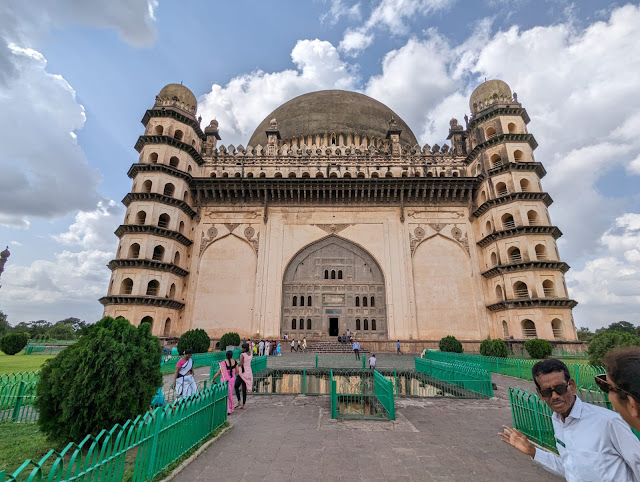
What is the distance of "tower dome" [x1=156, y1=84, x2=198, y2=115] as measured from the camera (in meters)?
22.8

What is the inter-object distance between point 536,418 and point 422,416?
209 cm

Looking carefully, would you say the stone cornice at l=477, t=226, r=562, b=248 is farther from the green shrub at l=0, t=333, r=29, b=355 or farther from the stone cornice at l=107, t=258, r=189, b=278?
the green shrub at l=0, t=333, r=29, b=355

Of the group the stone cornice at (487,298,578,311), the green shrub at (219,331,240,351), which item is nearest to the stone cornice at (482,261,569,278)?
the stone cornice at (487,298,578,311)

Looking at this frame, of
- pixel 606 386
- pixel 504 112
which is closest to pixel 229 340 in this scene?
pixel 606 386

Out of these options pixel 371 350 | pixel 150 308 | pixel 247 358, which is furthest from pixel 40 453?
pixel 371 350

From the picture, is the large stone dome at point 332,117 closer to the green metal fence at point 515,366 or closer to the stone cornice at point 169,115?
the stone cornice at point 169,115

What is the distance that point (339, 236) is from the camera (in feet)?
73.8

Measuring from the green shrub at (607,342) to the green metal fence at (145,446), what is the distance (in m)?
9.63

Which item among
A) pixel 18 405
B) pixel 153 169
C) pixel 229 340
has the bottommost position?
pixel 18 405

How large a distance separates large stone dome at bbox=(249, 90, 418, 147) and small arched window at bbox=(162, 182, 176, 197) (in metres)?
9.84

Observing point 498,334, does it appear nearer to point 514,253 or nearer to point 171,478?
point 514,253

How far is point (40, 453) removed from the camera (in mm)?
4137

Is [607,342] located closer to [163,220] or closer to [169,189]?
[163,220]

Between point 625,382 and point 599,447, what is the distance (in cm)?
47
